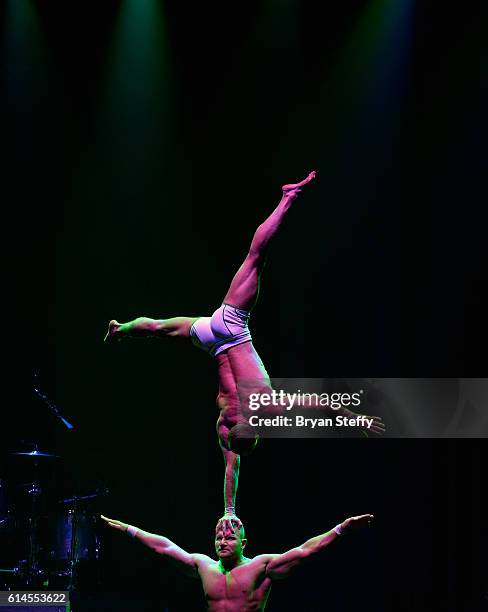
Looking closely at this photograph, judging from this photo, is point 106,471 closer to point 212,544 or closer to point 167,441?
point 167,441

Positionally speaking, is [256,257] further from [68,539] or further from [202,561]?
[68,539]

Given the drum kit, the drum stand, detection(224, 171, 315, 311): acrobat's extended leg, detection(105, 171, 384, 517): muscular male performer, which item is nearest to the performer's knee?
detection(105, 171, 384, 517): muscular male performer

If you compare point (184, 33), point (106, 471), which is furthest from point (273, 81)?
point (106, 471)

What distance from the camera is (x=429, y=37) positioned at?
26.1 feet

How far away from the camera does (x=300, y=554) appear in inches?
198

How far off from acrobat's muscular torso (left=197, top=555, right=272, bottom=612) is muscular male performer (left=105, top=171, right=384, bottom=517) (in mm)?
419

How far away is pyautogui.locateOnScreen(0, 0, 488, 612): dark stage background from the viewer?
797 centimetres

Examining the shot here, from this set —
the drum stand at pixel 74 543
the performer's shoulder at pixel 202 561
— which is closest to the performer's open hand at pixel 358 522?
the performer's shoulder at pixel 202 561

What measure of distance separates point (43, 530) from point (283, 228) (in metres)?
4.05

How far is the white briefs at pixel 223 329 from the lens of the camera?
550 centimetres

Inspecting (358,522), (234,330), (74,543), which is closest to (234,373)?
(234,330)

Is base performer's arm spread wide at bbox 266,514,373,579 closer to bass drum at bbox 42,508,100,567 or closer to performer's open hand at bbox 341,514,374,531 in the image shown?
performer's open hand at bbox 341,514,374,531

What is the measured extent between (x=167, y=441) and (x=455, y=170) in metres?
4.33

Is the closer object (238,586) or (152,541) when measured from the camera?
(238,586)
